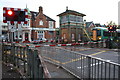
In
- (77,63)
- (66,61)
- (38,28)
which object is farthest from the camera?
(38,28)

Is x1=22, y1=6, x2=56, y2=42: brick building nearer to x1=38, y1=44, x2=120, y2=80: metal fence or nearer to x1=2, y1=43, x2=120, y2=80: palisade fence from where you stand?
x1=2, y1=43, x2=120, y2=80: palisade fence

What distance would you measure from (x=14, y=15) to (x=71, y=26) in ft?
55.3

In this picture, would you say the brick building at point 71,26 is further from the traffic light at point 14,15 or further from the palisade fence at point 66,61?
the traffic light at point 14,15

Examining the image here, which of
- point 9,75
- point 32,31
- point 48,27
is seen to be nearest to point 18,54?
point 9,75

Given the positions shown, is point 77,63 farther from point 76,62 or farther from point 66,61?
point 66,61

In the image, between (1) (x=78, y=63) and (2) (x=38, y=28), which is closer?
(1) (x=78, y=63)

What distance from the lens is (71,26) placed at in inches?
856

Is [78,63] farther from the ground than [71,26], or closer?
closer

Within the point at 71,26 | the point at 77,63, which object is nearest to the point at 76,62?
the point at 77,63

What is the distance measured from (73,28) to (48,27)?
1834 cm

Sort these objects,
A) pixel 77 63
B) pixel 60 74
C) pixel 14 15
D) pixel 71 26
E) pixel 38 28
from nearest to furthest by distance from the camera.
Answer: pixel 77 63 → pixel 60 74 → pixel 14 15 → pixel 71 26 → pixel 38 28

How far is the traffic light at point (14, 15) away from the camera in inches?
219

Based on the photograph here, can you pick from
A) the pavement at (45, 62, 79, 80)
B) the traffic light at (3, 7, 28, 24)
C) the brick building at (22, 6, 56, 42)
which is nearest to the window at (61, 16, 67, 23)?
the brick building at (22, 6, 56, 42)

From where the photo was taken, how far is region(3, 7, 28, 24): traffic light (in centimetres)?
555
